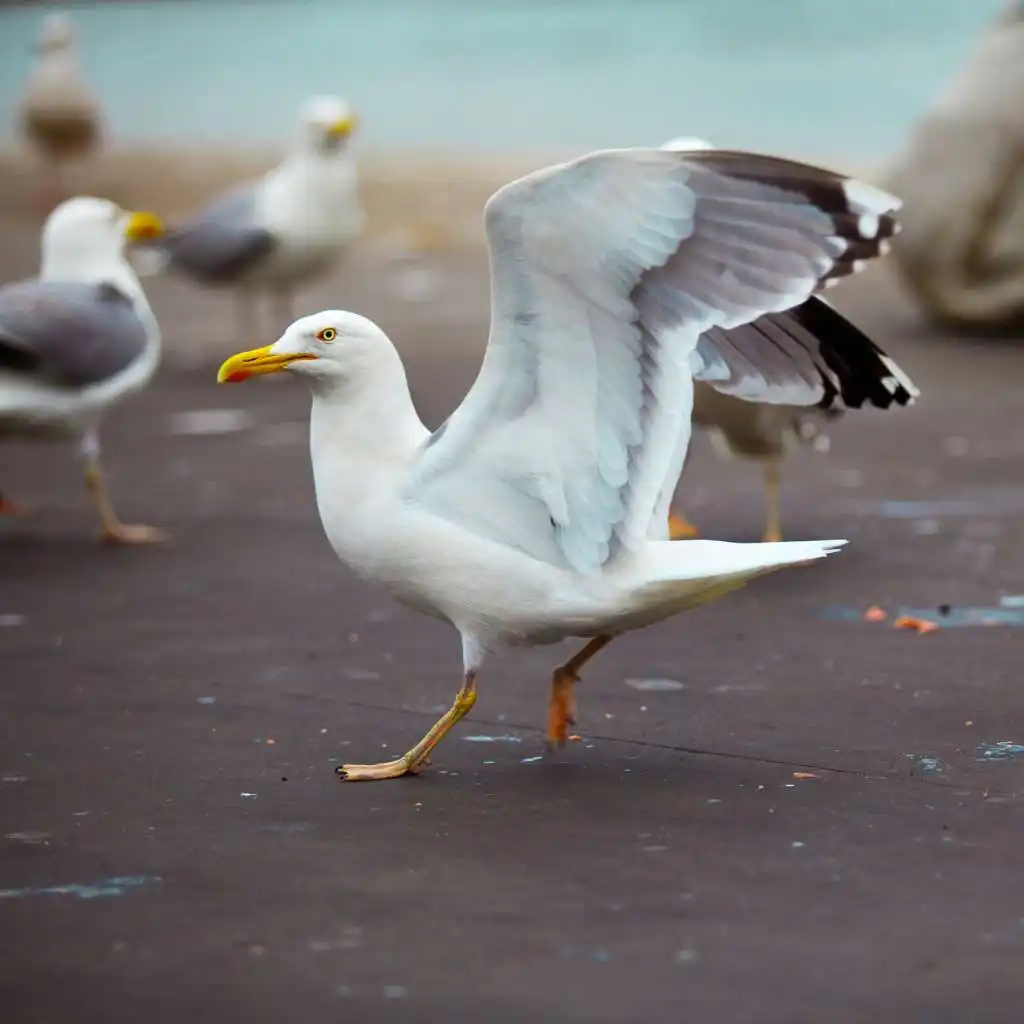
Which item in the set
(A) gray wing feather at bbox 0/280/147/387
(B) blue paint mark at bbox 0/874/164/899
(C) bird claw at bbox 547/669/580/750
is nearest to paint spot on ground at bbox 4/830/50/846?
(B) blue paint mark at bbox 0/874/164/899

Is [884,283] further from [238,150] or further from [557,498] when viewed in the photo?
[238,150]

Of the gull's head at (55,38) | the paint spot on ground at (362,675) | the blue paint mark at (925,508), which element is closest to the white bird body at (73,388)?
the paint spot on ground at (362,675)

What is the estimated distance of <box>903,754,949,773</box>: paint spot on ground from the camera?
5.62 metres

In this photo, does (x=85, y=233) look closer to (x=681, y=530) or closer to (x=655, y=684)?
(x=681, y=530)

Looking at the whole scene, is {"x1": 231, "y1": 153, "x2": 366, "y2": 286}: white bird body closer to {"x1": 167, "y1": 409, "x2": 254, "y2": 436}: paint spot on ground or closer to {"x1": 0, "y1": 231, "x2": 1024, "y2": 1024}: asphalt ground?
{"x1": 167, "y1": 409, "x2": 254, "y2": 436}: paint spot on ground

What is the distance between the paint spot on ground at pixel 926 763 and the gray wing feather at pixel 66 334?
4.33 meters

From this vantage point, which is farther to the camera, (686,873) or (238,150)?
(238,150)

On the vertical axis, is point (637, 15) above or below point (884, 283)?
above

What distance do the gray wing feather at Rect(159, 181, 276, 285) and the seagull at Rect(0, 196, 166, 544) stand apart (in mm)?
3959

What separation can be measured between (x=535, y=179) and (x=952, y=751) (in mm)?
1825

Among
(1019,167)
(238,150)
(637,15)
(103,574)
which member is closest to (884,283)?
(1019,167)

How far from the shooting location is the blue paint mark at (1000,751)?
570cm

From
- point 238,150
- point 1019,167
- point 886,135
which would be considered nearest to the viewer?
point 1019,167

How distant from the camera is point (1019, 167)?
45.5 feet
